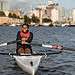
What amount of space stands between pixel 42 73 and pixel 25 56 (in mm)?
1392

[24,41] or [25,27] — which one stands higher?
[25,27]

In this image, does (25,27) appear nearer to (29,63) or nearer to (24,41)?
(24,41)

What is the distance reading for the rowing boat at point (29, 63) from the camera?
62.1 feet

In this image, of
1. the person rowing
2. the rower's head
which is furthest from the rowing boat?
the rower's head

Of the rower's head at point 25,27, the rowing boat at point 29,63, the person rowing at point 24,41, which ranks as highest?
the rower's head at point 25,27

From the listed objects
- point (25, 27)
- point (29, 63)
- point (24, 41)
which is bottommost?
point (29, 63)

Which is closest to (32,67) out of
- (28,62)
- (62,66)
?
(28,62)

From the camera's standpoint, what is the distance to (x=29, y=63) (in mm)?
19484

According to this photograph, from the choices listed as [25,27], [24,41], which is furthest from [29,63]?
[25,27]

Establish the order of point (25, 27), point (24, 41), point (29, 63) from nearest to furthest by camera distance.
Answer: point (29, 63) → point (25, 27) → point (24, 41)

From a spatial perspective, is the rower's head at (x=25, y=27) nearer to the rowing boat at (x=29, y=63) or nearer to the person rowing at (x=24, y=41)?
the person rowing at (x=24, y=41)

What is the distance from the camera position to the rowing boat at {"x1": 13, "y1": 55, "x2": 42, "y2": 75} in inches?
745

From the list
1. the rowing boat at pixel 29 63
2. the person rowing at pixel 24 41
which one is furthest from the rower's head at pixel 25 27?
the rowing boat at pixel 29 63

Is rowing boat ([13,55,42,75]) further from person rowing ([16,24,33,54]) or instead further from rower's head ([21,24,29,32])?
rower's head ([21,24,29,32])
